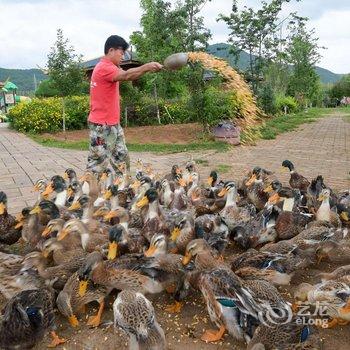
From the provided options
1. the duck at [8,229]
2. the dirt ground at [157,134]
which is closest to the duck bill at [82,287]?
the duck at [8,229]

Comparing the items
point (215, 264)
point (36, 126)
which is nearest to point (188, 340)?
point (215, 264)

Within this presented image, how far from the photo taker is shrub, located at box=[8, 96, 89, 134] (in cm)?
2338

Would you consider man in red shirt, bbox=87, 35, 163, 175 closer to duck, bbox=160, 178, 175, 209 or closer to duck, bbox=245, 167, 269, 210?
duck, bbox=160, 178, 175, 209

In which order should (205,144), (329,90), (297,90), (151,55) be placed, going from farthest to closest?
1. (329,90)
2. (297,90)
3. (151,55)
4. (205,144)

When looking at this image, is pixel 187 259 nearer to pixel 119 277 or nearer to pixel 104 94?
pixel 119 277

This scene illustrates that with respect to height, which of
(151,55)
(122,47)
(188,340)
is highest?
(151,55)

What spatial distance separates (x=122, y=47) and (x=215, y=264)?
3.78 meters

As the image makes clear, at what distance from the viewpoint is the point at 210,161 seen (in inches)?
479

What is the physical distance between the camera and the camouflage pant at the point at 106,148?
6.87m

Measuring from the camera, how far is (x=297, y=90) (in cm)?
4909

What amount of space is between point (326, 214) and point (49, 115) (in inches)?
791

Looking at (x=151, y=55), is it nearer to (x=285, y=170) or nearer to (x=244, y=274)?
(x=285, y=170)

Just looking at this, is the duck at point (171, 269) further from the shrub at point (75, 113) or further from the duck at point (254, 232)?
the shrub at point (75, 113)

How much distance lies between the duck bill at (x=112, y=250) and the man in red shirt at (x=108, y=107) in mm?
2793
